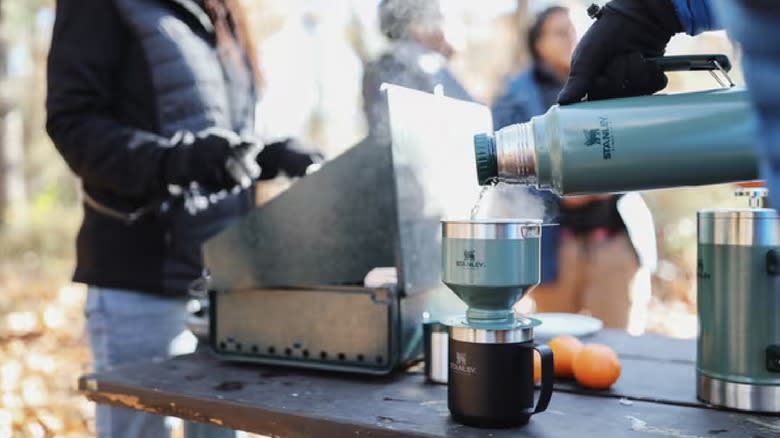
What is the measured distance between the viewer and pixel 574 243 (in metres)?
3.21

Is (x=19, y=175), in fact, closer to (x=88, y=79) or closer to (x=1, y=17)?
(x=1, y=17)

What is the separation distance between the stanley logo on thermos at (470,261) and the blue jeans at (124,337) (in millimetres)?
971

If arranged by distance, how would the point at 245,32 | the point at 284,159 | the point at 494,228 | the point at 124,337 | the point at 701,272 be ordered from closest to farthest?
1. the point at 494,228
2. the point at 701,272
3. the point at 124,337
4. the point at 284,159
5. the point at 245,32

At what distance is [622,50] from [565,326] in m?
0.78

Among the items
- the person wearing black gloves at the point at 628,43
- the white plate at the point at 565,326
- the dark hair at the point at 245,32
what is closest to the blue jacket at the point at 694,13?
the person wearing black gloves at the point at 628,43

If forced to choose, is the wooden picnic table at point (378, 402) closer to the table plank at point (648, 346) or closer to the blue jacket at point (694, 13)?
the table plank at point (648, 346)

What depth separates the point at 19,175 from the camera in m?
9.22

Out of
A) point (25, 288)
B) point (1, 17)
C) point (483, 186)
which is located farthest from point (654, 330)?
point (1, 17)

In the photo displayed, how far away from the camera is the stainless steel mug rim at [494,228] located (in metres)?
1.06

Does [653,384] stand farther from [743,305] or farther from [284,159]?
[284,159]

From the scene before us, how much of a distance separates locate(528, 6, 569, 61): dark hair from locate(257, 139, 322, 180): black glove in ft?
5.35

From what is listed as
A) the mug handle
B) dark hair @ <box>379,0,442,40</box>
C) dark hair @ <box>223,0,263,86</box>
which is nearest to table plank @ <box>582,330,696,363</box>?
the mug handle

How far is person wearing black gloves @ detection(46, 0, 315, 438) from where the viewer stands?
1698mm

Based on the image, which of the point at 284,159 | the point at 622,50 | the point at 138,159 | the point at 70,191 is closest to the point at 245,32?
the point at 284,159
